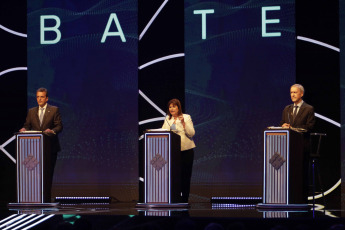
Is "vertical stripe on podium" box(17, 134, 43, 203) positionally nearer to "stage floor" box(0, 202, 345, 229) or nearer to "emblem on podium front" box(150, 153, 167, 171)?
"stage floor" box(0, 202, 345, 229)

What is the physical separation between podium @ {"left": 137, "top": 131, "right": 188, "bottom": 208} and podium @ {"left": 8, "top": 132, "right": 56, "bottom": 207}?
1163 mm

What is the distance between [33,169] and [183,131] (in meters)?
1.85

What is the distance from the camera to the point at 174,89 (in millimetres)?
8562

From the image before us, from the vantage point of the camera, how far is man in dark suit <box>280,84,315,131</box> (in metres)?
6.84

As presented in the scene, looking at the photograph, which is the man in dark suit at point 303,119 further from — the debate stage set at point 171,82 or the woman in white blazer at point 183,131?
the woman in white blazer at point 183,131

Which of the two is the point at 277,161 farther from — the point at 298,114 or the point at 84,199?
the point at 84,199

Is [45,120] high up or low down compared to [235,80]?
down

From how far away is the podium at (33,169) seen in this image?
7.00 meters

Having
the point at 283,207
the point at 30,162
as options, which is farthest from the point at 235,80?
the point at 30,162

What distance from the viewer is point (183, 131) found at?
24.2 ft

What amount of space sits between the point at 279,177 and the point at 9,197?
4317mm

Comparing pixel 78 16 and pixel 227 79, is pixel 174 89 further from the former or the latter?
pixel 78 16

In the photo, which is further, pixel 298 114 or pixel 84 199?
pixel 84 199

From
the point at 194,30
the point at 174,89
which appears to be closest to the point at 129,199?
the point at 174,89
